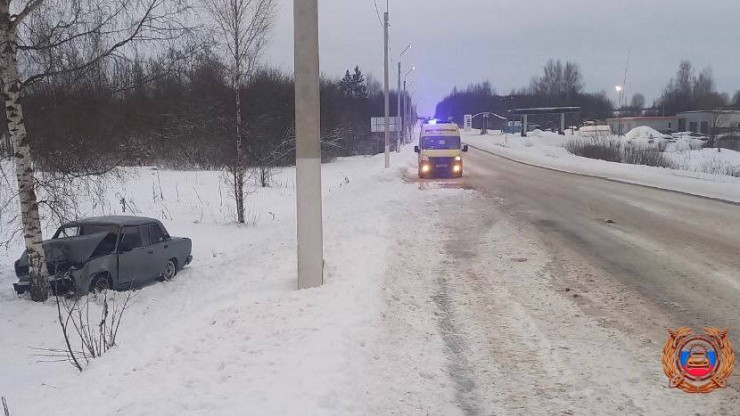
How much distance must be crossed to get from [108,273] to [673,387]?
8.65 meters

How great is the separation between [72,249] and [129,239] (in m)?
0.95

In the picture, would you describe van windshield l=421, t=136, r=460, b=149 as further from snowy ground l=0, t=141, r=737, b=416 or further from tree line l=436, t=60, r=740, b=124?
tree line l=436, t=60, r=740, b=124

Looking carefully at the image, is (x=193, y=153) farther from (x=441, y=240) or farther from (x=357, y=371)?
(x=357, y=371)

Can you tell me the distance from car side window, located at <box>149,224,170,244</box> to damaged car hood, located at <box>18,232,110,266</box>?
3.27ft

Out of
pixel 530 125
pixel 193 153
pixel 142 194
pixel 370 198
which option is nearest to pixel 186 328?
pixel 370 198

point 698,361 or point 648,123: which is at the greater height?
point 648,123

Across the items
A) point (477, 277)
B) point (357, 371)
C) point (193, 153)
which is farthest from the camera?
point (193, 153)

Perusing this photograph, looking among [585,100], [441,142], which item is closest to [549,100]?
[585,100]

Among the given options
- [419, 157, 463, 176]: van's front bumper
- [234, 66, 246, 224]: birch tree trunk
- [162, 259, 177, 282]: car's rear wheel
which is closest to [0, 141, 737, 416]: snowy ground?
[162, 259, 177, 282]: car's rear wheel

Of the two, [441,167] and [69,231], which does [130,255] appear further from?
[441,167]

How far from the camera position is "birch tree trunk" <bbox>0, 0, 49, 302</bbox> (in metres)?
9.03

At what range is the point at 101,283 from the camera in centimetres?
941

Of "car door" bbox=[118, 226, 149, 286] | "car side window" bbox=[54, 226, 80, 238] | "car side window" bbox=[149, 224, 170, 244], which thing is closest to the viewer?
"car door" bbox=[118, 226, 149, 286]

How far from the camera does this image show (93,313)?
27.9 ft
